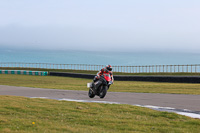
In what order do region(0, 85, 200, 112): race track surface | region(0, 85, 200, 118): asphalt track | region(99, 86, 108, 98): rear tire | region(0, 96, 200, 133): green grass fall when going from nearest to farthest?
region(0, 96, 200, 133): green grass < region(0, 85, 200, 118): asphalt track < region(0, 85, 200, 112): race track surface < region(99, 86, 108, 98): rear tire

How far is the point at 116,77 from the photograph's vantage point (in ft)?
145

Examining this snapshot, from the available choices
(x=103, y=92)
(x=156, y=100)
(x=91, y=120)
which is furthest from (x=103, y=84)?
(x=91, y=120)

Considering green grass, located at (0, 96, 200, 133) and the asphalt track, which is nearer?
green grass, located at (0, 96, 200, 133)

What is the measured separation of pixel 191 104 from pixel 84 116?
5660mm

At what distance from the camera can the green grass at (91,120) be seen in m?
7.43

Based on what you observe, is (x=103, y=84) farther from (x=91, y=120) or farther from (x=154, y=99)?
(x=91, y=120)

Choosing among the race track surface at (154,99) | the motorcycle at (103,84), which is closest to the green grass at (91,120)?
the race track surface at (154,99)

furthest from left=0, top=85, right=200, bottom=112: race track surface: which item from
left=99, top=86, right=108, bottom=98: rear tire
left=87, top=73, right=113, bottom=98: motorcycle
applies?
left=87, top=73, right=113, bottom=98: motorcycle

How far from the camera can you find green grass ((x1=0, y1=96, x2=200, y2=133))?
7.43m

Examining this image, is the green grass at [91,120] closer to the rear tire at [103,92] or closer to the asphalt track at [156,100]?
the asphalt track at [156,100]

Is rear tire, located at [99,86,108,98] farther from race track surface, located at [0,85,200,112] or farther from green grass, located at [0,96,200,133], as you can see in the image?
green grass, located at [0,96,200,133]

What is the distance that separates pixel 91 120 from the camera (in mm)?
8609

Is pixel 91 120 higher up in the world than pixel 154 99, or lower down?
higher up

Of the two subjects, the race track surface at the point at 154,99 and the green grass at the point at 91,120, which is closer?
the green grass at the point at 91,120
